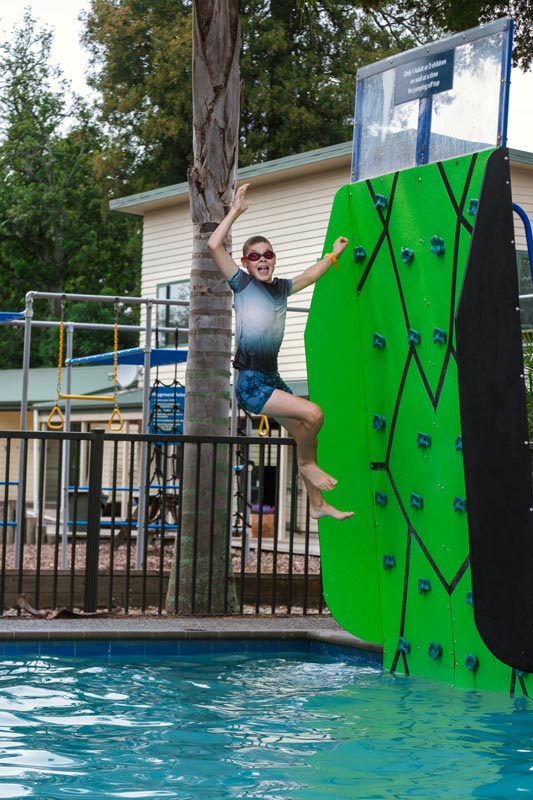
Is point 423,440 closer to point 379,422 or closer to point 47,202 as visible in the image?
point 379,422

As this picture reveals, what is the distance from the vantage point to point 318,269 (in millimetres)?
7336

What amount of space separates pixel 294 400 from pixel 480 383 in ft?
3.79

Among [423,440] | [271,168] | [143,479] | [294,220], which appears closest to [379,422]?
[423,440]

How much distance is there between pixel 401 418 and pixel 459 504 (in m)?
0.73

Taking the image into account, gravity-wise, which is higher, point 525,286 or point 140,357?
point 525,286

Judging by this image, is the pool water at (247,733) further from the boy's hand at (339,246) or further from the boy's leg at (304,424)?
the boy's hand at (339,246)

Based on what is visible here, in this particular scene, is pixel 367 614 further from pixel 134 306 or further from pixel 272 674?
pixel 134 306

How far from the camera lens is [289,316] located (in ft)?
78.3

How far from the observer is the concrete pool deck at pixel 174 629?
8.16 meters

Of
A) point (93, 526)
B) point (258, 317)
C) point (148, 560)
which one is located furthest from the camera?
point (148, 560)

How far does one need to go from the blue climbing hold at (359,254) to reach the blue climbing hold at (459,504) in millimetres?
1667

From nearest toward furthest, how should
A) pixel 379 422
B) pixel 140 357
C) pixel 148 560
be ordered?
pixel 379 422 < pixel 148 560 < pixel 140 357

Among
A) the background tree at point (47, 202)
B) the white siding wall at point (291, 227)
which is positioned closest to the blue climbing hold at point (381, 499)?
the white siding wall at point (291, 227)

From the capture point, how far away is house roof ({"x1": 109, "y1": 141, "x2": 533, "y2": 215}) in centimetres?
2228
